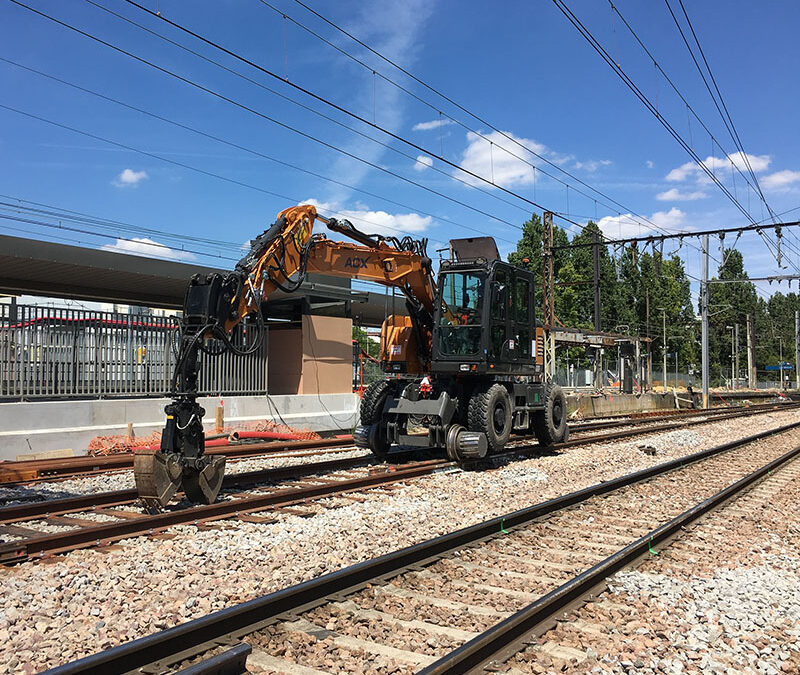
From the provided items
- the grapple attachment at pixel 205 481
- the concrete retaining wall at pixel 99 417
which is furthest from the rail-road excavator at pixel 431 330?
the concrete retaining wall at pixel 99 417

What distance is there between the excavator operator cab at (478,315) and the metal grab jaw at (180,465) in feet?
17.9

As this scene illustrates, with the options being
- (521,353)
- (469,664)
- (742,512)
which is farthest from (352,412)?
(469,664)

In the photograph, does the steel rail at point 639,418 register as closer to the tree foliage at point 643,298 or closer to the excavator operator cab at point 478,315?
the excavator operator cab at point 478,315

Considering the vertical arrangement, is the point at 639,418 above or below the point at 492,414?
below

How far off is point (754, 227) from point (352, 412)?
55.6 feet

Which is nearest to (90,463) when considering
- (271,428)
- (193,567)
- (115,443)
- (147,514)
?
(115,443)

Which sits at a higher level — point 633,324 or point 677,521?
point 633,324

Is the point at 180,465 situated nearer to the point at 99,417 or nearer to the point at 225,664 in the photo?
the point at 225,664

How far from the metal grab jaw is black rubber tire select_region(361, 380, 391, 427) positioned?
4691mm

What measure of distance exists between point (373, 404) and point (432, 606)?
26.4ft

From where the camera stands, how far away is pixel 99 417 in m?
14.7

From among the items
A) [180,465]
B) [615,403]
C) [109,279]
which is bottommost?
[615,403]

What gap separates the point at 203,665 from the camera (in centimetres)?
347

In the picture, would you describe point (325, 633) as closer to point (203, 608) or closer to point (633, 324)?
point (203, 608)
